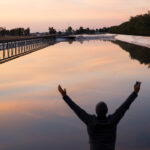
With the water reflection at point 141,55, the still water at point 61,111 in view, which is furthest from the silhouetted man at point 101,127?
the water reflection at point 141,55

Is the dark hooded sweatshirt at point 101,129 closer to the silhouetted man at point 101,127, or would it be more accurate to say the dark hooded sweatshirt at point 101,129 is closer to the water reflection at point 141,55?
the silhouetted man at point 101,127

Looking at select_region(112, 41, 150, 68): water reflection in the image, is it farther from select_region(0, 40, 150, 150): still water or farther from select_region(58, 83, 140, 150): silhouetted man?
select_region(58, 83, 140, 150): silhouetted man

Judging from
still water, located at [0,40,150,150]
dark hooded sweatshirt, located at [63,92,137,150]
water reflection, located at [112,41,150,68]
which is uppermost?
dark hooded sweatshirt, located at [63,92,137,150]

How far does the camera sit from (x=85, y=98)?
14.5 m

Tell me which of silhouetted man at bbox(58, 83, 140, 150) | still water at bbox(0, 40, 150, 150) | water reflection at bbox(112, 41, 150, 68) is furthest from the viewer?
water reflection at bbox(112, 41, 150, 68)

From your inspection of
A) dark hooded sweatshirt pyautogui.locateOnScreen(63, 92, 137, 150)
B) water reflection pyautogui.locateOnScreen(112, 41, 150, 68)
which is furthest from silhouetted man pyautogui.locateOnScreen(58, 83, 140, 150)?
water reflection pyautogui.locateOnScreen(112, 41, 150, 68)

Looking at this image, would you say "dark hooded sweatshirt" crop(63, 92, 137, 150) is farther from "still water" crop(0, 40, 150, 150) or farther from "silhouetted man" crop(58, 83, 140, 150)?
"still water" crop(0, 40, 150, 150)

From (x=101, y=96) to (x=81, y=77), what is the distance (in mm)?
6530

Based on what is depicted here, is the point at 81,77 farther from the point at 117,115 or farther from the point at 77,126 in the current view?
the point at 117,115

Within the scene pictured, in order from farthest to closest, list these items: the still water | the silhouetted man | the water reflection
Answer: the water reflection < the still water < the silhouetted man

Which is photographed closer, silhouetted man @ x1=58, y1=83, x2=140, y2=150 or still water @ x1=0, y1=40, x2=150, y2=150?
silhouetted man @ x1=58, y1=83, x2=140, y2=150

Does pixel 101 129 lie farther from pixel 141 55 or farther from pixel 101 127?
pixel 141 55

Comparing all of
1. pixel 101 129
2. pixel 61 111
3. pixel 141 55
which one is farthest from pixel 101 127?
pixel 141 55

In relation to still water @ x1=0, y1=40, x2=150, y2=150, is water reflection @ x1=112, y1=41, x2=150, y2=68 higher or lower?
lower
